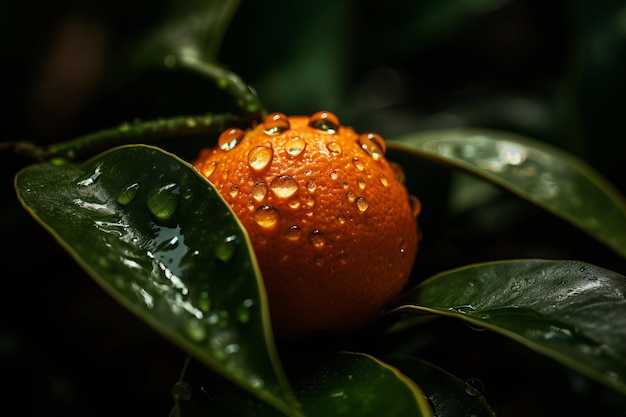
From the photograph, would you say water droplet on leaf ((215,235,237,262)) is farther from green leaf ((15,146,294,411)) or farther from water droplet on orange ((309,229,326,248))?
water droplet on orange ((309,229,326,248))

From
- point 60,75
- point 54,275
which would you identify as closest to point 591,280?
point 54,275

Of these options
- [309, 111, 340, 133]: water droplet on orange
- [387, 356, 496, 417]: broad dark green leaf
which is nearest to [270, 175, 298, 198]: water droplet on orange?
[309, 111, 340, 133]: water droplet on orange

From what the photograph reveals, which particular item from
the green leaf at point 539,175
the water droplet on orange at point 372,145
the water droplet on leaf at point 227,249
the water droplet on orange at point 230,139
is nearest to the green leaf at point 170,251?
the water droplet on leaf at point 227,249

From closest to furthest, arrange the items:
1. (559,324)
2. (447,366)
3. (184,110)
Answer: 1. (559,324)
2. (447,366)
3. (184,110)

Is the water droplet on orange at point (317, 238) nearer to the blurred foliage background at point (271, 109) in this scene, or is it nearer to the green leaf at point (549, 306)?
the green leaf at point (549, 306)

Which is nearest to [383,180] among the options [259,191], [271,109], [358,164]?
[358,164]

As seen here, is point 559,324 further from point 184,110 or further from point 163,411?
point 184,110

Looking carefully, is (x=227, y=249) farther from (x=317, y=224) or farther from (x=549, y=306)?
(x=549, y=306)
